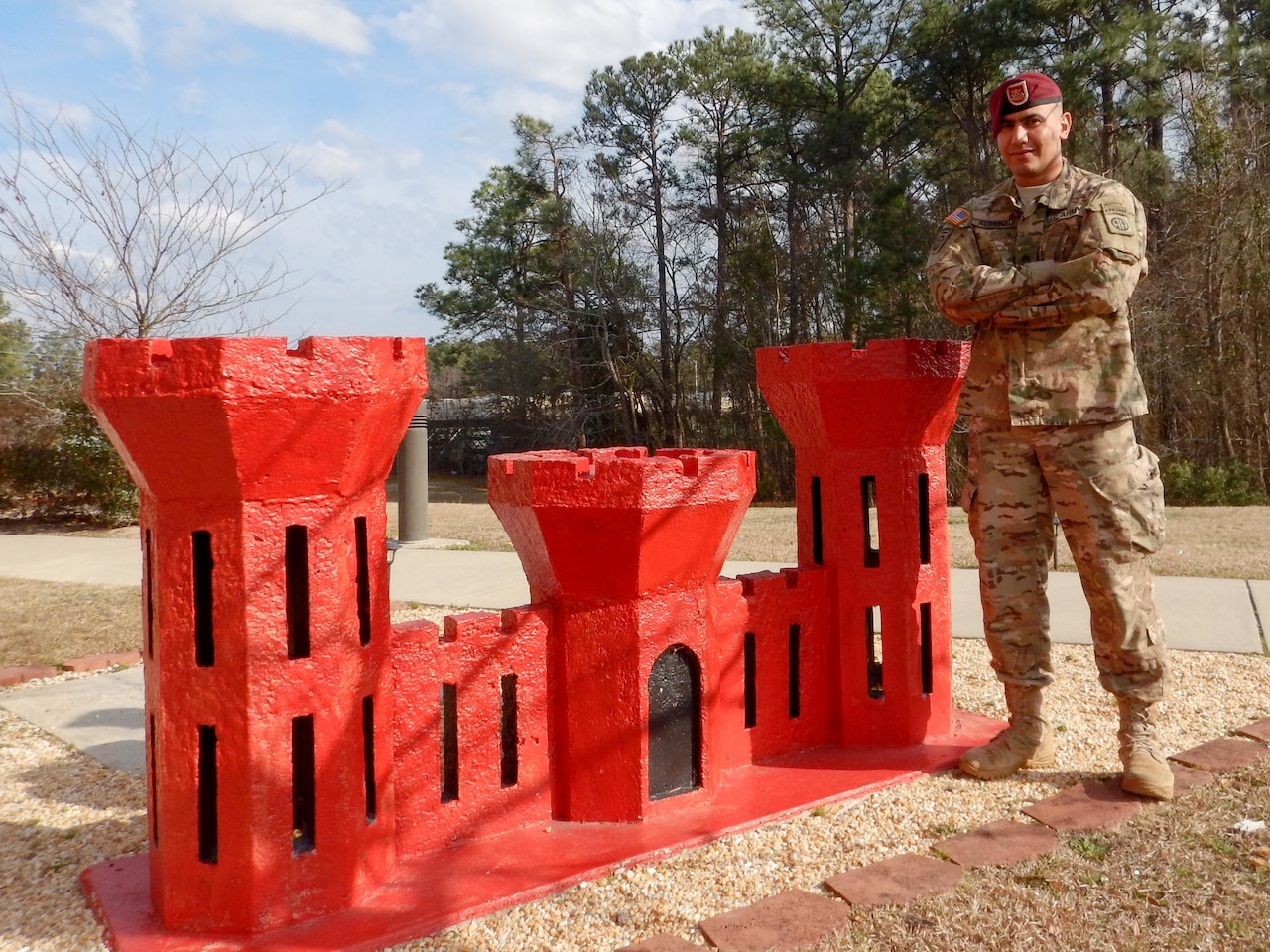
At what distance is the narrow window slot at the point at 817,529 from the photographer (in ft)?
13.2

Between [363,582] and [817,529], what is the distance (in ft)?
6.42

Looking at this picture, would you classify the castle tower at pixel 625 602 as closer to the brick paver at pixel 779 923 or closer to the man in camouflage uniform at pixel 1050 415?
the brick paver at pixel 779 923

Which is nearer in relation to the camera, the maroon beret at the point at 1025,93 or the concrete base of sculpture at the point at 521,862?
the concrete base of sculpture at the point at 521,862

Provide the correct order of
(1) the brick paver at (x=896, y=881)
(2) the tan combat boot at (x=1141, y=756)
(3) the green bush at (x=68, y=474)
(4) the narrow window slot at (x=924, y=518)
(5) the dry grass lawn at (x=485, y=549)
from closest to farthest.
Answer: (1) the brick paver at (x=896, y=881), (2) the tan combat boot at (x=1141, y=756), (4) the narrow window slot at (x=924, y=518), (5) the dry grass lawn at (x=485, y=549), (3) the green bush at (x=68, y=474)

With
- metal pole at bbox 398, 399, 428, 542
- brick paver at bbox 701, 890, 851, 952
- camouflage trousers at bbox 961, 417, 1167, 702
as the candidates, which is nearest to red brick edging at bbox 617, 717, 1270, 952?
brick paver at bbox 701, 890, 851, 952

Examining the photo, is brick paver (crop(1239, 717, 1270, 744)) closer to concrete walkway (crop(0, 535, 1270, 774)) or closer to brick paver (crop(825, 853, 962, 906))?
concrete walkway (crop(0, 535, 1270, 774))

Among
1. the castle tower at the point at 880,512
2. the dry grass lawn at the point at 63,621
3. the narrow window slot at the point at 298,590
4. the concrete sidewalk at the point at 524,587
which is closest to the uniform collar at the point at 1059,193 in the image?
the castle tower at the point at 880,512

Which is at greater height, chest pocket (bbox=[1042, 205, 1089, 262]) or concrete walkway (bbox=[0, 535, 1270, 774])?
chest pocket (bbox=[1042, 205, 1089, 262])

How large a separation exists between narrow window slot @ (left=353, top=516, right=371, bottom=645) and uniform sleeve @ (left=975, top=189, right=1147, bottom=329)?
232 centimetres

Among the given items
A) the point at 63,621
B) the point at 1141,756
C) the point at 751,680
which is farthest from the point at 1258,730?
the point at 63,621

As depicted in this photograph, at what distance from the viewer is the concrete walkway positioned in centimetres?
491

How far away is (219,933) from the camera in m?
2.56

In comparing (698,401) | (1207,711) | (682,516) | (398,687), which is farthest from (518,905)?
(698,401)

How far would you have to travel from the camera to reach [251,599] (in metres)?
2.51
